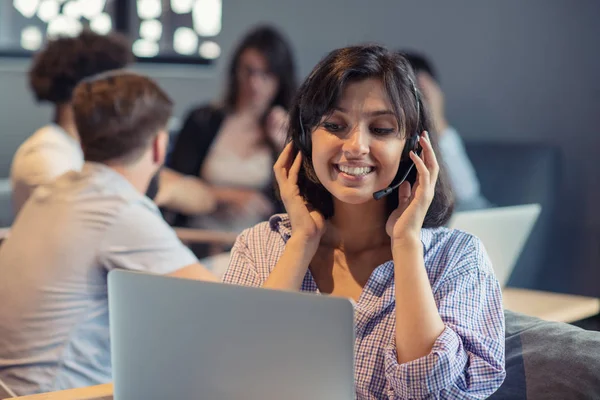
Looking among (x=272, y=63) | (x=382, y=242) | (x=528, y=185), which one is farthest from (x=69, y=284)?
(x=528, y=185)

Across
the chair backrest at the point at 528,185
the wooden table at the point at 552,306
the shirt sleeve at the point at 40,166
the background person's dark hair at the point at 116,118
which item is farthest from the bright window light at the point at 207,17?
the wooden table at the point at 552,306

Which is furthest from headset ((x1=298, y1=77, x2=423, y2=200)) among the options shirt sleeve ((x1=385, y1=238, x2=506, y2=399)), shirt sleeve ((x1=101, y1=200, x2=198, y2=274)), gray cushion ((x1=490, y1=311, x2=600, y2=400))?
shirt sleeve ((x1=101, y1=200, x2=198, y2=274))

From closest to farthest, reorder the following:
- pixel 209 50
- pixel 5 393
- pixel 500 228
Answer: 1. pixel 5 393
2. pixel 500 228
3. pixel 209 50

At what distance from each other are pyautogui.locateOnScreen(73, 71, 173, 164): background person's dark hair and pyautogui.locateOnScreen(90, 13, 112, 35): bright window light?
9.18ft

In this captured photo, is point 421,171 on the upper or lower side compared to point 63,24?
upper

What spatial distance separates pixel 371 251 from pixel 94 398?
1.81 feet

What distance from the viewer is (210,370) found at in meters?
1.22

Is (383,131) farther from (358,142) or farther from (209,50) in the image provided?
(209,50)

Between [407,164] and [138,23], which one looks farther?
[138,23]

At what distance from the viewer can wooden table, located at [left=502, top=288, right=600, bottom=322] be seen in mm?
2281

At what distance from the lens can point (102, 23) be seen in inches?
194

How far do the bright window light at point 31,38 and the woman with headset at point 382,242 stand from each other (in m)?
3.44

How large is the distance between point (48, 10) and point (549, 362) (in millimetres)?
3952

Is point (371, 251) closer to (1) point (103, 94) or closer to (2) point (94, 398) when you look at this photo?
(2) point (94, 398)
